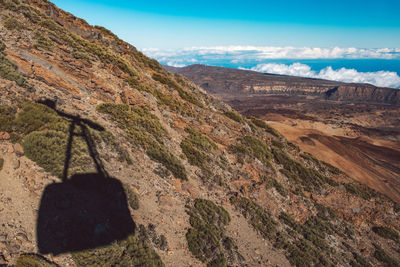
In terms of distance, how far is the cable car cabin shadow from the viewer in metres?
6.29

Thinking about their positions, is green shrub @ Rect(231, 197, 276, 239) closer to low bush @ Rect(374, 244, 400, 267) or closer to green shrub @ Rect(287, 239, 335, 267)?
green shrub @ Rect(287, 239, 335, 267)

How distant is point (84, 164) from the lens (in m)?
8.74

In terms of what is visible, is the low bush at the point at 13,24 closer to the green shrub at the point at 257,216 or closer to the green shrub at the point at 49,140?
the green shrub at the point at 49,140

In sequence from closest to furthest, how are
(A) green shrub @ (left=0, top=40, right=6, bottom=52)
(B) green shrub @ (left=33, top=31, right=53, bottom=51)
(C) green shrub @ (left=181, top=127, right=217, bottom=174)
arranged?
(A) green shrub @ (left=0, top=40, right=6, bottom=52)
(B) green shrub @ (left=33, top=31, right=53, bottom=51)
(C) green shrub @ (left=181, top=127, right=217, bottom=174)

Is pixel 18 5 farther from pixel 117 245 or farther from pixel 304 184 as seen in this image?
pixel 304 184

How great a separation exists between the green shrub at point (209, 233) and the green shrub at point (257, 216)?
1.48 metres

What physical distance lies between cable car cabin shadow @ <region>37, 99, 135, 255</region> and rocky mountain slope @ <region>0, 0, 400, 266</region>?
0.12 ft

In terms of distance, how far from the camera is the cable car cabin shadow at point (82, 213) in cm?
629

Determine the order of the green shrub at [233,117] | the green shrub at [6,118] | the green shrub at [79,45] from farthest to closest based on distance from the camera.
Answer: the green shrub at [233,117] → the green shrub at [79,45] → the green shrub at [6,118]

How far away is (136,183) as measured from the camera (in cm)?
1011

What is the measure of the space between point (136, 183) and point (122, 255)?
3.57m

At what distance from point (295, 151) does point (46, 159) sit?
23868mm

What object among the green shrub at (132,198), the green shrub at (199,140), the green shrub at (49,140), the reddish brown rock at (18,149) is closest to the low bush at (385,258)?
the green shrub at (199,140)

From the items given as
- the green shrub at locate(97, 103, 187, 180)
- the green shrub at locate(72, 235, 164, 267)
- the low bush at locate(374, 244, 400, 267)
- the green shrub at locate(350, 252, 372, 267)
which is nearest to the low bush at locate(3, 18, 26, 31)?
the green shrub at locate(97, 103, 187, 180)
